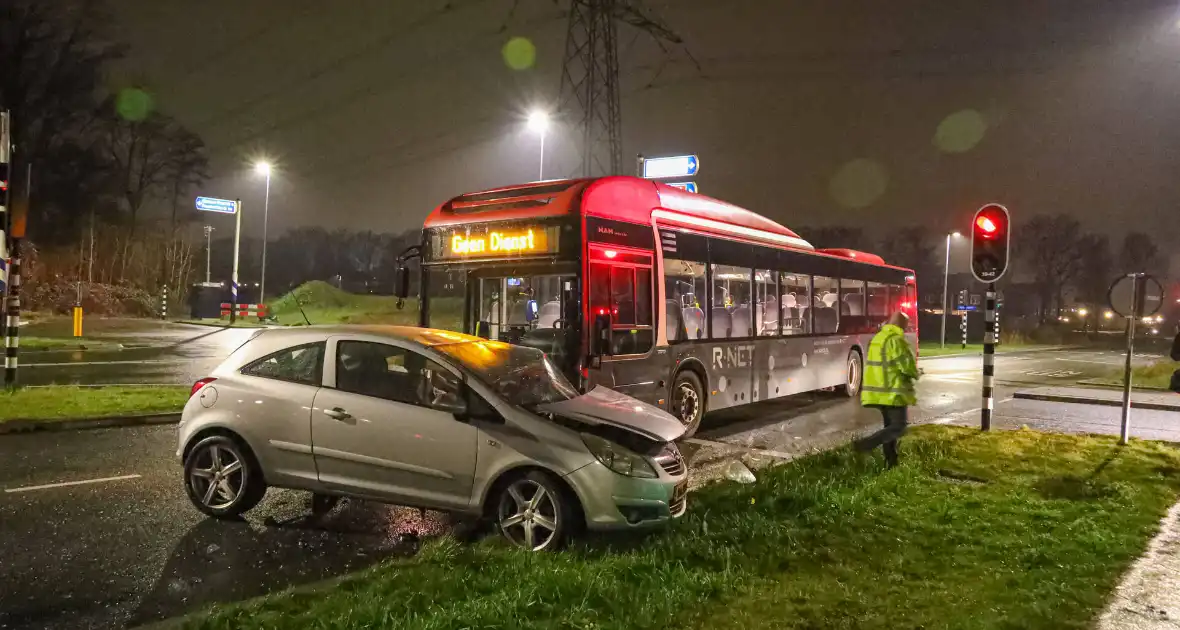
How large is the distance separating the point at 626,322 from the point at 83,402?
826 centimetres

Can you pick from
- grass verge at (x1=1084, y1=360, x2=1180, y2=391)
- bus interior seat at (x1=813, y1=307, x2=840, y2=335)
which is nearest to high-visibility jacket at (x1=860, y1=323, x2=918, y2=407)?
bus interior seat at (x1=813, y1=307, x2=840, y2=335)

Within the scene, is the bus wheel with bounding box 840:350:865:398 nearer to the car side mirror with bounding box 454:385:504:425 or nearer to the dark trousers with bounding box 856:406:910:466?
the dark trousers with bounding box 856:406:910:466

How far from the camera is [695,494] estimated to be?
7.12 meters

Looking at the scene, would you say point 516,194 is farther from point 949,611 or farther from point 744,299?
point 949,611

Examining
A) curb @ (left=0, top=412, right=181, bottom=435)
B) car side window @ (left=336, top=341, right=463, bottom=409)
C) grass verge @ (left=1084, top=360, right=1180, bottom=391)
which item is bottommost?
curb @ (left=0, top=412, right=181, bottom=435)

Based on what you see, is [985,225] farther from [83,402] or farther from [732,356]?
[83,402]

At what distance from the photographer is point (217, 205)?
40.6 meters

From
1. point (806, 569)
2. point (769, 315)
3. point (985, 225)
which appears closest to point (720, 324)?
point (769, 315)

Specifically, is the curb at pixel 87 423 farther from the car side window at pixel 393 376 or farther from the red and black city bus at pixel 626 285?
the car side window at pixel 393 376

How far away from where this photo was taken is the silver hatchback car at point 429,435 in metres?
5.70

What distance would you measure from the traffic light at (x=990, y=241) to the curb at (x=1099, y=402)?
7.09m

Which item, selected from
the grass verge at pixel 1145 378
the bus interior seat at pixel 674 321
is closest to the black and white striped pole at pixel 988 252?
the bus interior seat at pixel 674 321

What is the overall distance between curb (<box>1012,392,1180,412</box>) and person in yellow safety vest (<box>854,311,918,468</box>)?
31.5 feet

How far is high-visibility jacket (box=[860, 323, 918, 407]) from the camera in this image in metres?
8.66
